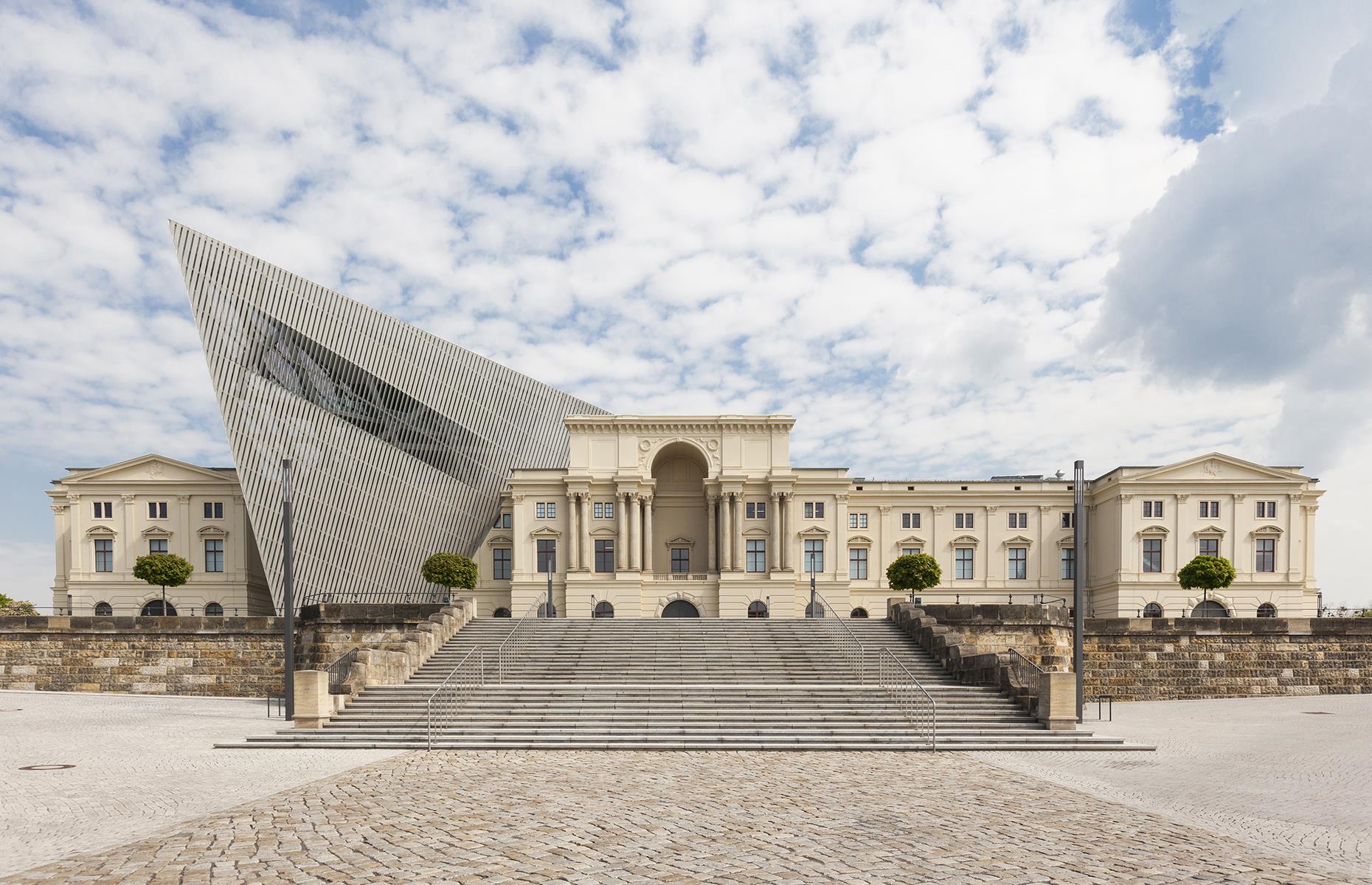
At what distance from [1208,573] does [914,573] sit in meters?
15.5

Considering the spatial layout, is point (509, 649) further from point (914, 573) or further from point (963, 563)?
point (963, 563)

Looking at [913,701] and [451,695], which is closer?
[913,701]

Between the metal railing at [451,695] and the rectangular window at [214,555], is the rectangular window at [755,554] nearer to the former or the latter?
the metal railing at [451,695]

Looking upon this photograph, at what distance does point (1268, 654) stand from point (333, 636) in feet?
112

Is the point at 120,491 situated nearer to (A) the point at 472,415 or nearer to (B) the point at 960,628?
(A) the point at 472,415

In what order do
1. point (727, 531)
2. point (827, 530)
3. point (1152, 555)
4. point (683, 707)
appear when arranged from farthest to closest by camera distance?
point (1152, 555)
point (827, 530)
point (727, 531)
point (683, 707)

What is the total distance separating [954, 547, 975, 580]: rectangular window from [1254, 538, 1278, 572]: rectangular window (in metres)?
16.7

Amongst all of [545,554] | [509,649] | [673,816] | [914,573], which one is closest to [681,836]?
[673,816]

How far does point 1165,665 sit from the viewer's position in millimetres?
33156

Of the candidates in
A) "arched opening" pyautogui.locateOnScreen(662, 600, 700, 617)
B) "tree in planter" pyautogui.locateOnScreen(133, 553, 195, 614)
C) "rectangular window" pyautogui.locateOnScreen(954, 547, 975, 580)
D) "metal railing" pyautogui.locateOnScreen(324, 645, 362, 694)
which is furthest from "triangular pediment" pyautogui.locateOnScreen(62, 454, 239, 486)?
"rectangular window" pyautogui.locateOnScreen(954, 547, 975, 580)

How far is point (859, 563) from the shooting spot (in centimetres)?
5869

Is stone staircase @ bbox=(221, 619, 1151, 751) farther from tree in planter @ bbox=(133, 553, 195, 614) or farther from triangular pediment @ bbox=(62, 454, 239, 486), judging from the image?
triangular pediment @ bbox=(62, 454, 239, 486)

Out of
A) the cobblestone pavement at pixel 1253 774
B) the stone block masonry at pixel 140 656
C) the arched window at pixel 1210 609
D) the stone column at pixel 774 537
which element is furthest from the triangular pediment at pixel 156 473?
the arched window at pixel 1210 609

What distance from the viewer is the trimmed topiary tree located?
48938mm
